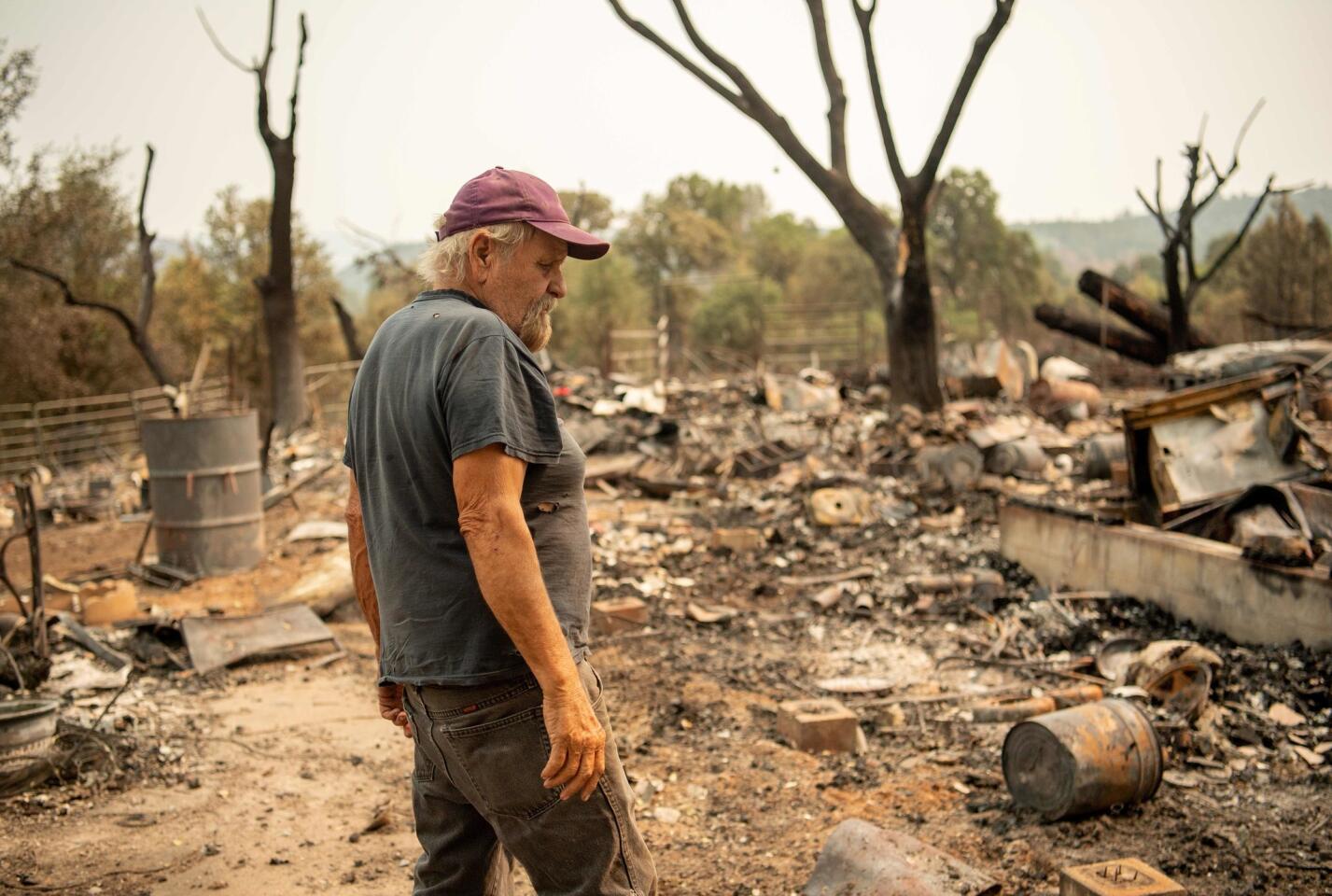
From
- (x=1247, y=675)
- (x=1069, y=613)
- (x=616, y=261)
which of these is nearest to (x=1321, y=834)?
(x=1247, y=675)

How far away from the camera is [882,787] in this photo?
4230 mm

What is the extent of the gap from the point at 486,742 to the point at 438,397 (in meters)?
A: 0.65

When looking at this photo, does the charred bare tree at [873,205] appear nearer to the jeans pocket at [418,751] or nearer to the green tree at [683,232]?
the jeans pocket at [418,751]

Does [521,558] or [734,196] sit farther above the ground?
[734,196]

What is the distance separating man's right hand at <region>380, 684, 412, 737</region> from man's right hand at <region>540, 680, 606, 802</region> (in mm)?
573

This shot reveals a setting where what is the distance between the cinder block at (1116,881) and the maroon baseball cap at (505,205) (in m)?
2.26

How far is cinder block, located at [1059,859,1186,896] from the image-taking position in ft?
9.37

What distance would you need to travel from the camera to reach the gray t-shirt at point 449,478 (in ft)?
6.13

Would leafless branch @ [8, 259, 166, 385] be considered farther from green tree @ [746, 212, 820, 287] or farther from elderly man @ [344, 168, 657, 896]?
green tree @ [746, 212, 820, 287]

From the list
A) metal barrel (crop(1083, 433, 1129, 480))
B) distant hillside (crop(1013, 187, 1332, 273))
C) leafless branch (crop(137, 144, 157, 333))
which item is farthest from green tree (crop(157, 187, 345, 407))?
distant hillside (crop(1013, 187, 1332, 273))

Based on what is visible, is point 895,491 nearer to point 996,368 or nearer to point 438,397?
point 996,368

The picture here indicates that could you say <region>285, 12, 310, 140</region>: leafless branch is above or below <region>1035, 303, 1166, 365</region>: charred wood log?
above

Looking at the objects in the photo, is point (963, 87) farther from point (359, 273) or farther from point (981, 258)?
point (981, 258)

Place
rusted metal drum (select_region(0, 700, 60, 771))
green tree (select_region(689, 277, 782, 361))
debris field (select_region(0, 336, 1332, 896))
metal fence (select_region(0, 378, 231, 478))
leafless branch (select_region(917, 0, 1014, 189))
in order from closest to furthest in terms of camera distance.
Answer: debris field (select_region(0, 336, 1332, 896)) → rusted metal drum (select_region(0, 700, 60, 771)) → leafless branch (select_region(917, 0, 1014, 189)) → metal fence (select_region(0, 378, 231, 478)) → green tree (select_region(689, 277, 782, 361))
